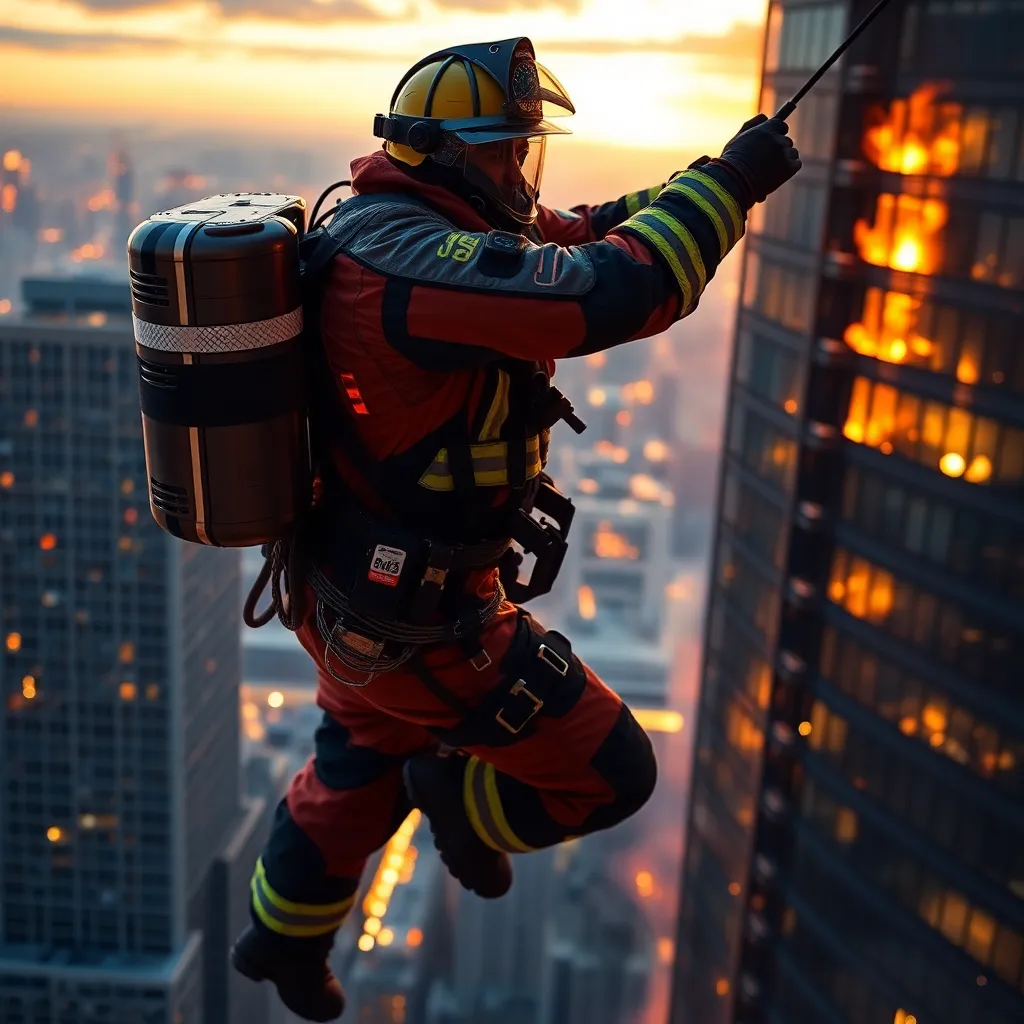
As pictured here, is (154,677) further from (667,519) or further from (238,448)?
(667,519)

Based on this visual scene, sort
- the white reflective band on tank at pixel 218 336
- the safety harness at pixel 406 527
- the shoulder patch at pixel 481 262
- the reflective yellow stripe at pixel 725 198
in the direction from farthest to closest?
the safety harness at pixel 406 527, the white reflective band on tank at pixel 218 336, the reflective yellow stripe at pixel 725 198, the shoulder patch at pixel 481 262

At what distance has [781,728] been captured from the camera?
24562mm

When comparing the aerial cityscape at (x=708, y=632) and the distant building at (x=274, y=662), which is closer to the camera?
the aerial cityscape at (x=708, y=632)

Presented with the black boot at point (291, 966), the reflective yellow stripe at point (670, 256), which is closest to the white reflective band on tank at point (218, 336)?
the reflective yellow stripe at point (670, 256)

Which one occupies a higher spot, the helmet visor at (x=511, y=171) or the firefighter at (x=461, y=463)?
the helmet visor at (x=511, y=171)

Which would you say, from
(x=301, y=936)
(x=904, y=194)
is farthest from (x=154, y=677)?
(x=301, y=936)

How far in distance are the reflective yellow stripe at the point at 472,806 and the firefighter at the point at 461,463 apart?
14 mm

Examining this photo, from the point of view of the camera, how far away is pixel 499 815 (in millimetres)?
6207

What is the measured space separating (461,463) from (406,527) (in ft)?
1.36

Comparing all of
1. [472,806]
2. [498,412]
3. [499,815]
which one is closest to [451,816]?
[472,806]

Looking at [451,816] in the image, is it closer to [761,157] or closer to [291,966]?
[291,966]

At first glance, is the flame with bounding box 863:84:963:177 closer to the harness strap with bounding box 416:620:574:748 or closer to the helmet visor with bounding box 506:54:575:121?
the helmet visor with bounding box 506:54:575:121

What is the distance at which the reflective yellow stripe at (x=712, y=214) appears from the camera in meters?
4.76

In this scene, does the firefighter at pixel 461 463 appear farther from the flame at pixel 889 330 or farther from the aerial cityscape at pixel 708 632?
the flame at pixel 889 330
